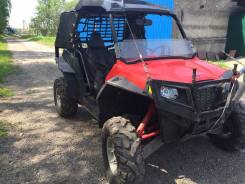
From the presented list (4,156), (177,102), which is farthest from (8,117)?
(177,102)

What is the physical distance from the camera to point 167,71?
13.0ft

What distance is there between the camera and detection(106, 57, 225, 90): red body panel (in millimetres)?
3775

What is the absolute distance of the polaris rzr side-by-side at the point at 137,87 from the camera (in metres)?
3.58

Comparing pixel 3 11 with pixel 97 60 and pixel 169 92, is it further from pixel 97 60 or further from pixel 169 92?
pixel 169 92

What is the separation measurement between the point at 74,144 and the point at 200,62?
2.25 meters

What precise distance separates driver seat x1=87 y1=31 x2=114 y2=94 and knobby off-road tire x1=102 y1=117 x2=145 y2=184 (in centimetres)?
128

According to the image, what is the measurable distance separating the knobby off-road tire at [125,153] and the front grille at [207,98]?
2.55 feet

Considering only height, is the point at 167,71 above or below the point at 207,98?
above

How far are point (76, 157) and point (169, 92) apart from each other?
1.86 metres

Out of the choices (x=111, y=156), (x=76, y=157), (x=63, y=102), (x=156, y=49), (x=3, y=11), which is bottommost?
(x=76, y=157)

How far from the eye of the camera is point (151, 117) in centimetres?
422

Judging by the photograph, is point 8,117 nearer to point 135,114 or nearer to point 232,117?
point 135,114

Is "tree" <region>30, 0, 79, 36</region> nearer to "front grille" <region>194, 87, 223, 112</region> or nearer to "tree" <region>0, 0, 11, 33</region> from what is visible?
"tree" <region>0, 0, 11, 33</region>

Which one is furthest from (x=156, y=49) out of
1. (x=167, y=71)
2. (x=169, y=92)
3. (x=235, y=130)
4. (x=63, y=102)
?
(x=63, y=102)
